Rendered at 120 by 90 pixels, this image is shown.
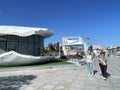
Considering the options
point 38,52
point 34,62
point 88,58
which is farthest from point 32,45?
point 88,58

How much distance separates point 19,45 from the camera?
21141mm

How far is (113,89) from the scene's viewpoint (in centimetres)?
819

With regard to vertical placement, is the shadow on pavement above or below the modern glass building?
below

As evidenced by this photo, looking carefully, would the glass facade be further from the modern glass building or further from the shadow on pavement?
the shadow on pavement

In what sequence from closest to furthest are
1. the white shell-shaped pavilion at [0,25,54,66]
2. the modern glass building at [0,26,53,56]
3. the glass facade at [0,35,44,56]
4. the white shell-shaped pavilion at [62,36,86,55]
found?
the white shell-shaped pavilion at [0,25,54,66] → the modern glass building at [0,26,53,56] → the glass facade at [0,35,44,56] → the white shell-shaped pavilion at [62,36,86,55]

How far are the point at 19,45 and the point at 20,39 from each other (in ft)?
2.37

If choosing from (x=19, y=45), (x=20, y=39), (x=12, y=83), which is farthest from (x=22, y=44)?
(x=12, y=83)

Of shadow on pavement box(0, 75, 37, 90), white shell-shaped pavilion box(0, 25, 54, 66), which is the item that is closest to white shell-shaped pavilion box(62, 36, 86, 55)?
white shell-shaped pavilion box(0, 25, 54, 66)

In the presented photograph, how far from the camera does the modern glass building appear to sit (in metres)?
19.5

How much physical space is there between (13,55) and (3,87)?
9.88 metres

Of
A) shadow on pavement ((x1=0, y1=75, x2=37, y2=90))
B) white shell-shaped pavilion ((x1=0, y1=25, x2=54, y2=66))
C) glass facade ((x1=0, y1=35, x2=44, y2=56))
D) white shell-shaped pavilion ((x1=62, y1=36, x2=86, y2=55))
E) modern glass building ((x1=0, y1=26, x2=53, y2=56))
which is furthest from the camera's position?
white shell-shaped pavilion ((x1=62, y1=36, x2=86, y2=55))

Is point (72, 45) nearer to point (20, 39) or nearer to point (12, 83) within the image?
point (20, 39)

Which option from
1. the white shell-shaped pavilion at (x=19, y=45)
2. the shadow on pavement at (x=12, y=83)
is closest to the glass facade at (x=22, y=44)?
the white shell-shaped pavilion at (x=19, y=45)

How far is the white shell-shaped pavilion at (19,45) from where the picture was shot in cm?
1834
